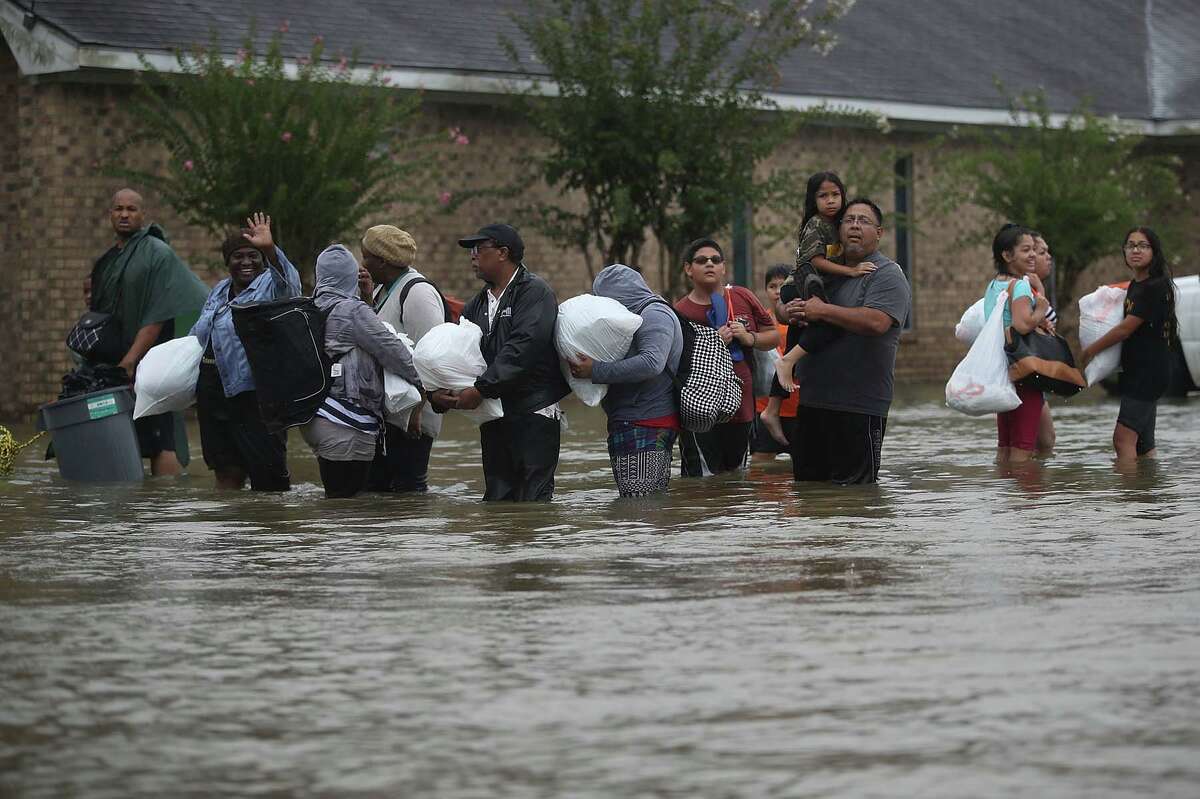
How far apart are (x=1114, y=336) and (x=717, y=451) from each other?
97.2 inches

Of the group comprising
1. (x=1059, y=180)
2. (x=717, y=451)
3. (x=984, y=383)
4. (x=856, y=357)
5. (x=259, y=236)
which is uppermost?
(x=1059, y=180)

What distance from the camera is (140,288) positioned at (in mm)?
14172

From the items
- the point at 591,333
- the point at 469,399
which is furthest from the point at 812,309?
the point at 469,399

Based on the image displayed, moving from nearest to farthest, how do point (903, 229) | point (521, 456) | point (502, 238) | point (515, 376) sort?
1. point (515, 376)
2. point (502, 238)
3. point (521, 456)
4. point (903, 229)

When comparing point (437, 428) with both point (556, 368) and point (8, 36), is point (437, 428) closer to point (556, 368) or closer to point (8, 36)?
point (556, 368)

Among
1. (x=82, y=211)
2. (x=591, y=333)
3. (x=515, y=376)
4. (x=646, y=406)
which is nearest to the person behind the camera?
(x=515, y=376)

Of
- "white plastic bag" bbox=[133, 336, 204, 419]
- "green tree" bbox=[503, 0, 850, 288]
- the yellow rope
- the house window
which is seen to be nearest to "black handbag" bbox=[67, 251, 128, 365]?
the yellow rope

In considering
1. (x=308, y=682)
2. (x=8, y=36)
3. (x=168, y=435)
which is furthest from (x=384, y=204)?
(x=308, y=682)

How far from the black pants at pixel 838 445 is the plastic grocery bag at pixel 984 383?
4.00 ft

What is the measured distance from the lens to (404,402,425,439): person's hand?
40.2ft

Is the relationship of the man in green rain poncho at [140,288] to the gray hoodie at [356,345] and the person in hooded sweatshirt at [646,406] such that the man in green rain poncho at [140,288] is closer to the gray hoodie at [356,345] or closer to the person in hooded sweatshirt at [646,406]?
the gray hoodie at [356,345]

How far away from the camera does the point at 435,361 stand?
38.4ft

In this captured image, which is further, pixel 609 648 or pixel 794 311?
pixel 794 311

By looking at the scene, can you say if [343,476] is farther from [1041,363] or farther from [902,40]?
[902,40]
